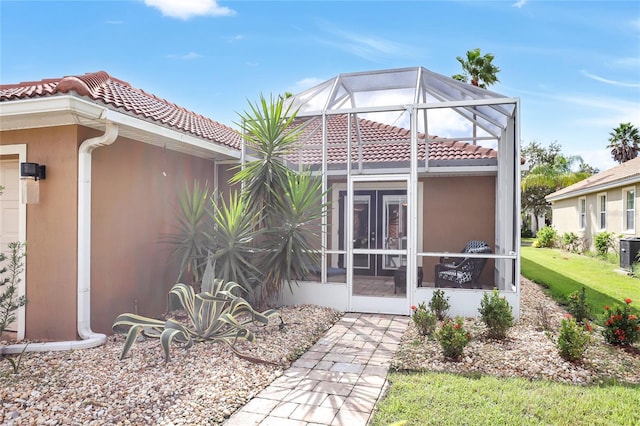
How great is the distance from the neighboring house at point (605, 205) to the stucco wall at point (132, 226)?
15.3m

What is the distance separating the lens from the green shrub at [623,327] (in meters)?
5.60

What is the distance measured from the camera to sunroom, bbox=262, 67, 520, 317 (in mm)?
7711

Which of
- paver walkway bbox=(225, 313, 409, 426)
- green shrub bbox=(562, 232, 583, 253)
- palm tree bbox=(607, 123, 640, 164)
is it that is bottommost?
paver walkway bbox=(225, 313, 409, 426)

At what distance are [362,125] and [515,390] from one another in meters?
9.28

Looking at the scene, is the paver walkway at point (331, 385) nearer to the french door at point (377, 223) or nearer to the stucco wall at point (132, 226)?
the french door at point (377, 223)

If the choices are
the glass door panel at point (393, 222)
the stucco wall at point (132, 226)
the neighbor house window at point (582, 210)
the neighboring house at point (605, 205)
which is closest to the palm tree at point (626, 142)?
the neighboring house at point (605, 205)

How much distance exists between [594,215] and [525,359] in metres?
17.9

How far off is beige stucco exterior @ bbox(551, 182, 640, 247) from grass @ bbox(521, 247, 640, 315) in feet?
5.15

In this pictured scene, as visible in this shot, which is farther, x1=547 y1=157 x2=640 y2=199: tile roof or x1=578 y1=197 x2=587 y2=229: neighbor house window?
x1=578 y1=197 x2=587 y2=229: neighbor house window

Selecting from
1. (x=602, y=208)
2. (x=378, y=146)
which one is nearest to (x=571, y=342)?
(x=378, y=146)

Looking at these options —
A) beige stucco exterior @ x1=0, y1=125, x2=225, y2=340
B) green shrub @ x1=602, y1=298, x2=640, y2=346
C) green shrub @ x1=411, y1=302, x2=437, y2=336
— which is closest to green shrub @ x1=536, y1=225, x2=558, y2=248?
green shrub @ x1=602, y1=298, x2=640, y2=346

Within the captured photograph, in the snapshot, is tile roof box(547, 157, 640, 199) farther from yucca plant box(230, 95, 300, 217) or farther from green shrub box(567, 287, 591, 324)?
yucca plant box(230, 95, 300, 217)

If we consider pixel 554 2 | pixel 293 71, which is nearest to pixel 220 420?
pixel 554 2

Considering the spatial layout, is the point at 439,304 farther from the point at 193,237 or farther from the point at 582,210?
the point at 582,210
